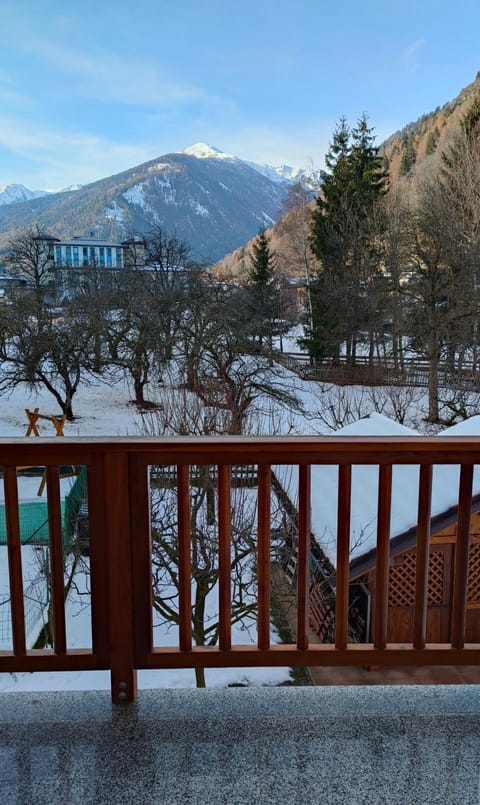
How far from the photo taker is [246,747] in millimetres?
1479

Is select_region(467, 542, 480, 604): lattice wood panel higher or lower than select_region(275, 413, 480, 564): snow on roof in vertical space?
lower

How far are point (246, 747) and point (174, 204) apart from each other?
6505 centimetres

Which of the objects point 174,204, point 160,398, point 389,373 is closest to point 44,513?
point 160,398

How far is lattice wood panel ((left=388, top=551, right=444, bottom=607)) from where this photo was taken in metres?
5.40

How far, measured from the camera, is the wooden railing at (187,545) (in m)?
1.51

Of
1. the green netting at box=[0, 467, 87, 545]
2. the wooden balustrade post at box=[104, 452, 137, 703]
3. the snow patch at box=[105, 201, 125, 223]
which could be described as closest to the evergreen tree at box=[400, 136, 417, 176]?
the green netting at box=[0, 467, 87, 545]

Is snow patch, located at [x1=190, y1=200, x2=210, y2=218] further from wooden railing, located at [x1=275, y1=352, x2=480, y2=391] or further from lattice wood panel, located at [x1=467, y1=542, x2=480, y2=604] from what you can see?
lattice wood panel, located at [x1=467, y1=542, x2=480, y2=604]

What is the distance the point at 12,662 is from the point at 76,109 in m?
13.9

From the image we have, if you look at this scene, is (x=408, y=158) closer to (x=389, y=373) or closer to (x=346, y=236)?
(x=346, y=236)

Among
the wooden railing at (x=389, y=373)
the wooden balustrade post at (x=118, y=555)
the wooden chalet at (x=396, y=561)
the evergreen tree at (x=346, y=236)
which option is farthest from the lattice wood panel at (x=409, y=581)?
the evergreen tree at (x=346, y=236)

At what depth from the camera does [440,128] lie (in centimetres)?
2850

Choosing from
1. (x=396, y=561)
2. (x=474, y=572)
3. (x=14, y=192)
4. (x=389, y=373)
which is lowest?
(x=474, y=572)

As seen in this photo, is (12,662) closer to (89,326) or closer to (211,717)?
(211,717)

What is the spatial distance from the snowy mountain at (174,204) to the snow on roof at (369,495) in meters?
30.6
